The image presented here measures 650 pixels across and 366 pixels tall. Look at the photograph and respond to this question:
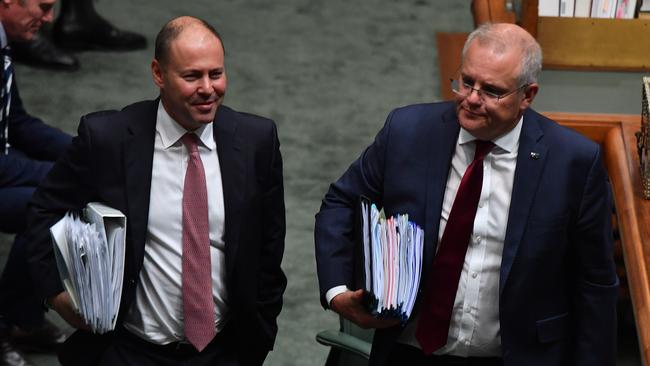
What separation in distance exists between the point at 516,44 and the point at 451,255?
1.77 ft

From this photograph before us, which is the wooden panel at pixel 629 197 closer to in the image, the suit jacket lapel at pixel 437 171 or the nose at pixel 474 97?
the suit jacket lapel at pixel 437 171

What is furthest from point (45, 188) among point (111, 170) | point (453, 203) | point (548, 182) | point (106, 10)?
point (106, 10)

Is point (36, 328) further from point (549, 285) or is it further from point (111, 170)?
point (549, 285)

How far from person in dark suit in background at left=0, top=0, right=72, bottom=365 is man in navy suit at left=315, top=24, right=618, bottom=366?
1.62 m

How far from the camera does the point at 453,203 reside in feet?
10.5

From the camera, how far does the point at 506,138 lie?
10.5 ft

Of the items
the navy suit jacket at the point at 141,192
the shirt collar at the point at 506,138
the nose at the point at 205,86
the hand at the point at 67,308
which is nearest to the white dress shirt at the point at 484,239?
the shirt collar at the point at 506,138

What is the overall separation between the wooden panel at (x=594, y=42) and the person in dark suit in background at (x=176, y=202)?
232 centimetres

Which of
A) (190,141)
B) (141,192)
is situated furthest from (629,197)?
(141,192)

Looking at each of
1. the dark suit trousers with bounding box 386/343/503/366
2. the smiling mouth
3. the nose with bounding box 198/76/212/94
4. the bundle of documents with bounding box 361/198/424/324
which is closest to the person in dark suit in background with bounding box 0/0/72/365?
the nose with bounding box 198/76/212/94

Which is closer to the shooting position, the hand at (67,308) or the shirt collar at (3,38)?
the hand at (67,308)

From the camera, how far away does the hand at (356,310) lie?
3.15 meters

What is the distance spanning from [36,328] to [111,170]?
157 cm

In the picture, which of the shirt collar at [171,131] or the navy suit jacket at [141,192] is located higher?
the shirt collar at [171,131]
